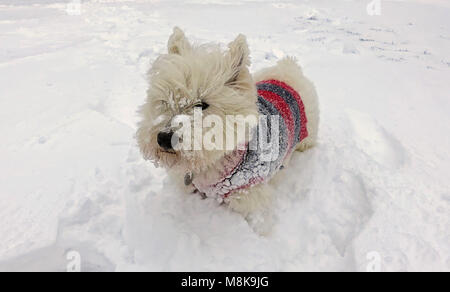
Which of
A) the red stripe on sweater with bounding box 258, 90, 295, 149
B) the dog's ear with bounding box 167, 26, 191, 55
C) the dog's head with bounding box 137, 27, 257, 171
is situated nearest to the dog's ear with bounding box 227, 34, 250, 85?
the dog's head with bounding box 137, 27, 257, 171

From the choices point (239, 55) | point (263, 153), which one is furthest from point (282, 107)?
point (239, 55)

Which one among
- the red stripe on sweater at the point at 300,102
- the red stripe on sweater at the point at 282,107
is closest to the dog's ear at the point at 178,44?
the red stripe on sweater at the point at 282,107

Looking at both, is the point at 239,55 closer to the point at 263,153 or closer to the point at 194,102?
the point at 194,102

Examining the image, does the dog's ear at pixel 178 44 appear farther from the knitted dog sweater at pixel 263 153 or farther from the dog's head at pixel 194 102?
the knitted dog sweater at pixel 263 153

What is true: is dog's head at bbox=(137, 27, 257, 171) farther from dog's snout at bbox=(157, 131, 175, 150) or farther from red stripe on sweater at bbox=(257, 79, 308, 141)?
red stripe on sweater at bbox=(257, 79, 308, 141)

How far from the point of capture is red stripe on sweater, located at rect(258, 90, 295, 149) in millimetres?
2959

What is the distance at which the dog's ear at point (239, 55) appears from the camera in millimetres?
2199

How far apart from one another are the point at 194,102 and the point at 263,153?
88 cm

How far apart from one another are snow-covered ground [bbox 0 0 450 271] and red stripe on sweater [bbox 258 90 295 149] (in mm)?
617

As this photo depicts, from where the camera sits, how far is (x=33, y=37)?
6918 millimetres

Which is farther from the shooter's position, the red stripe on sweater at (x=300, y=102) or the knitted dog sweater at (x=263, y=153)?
the red stripe on sweater at (x=300, y=102)

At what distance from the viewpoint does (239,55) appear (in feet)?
7.23

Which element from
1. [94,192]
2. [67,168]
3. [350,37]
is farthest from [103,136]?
[350,37]
